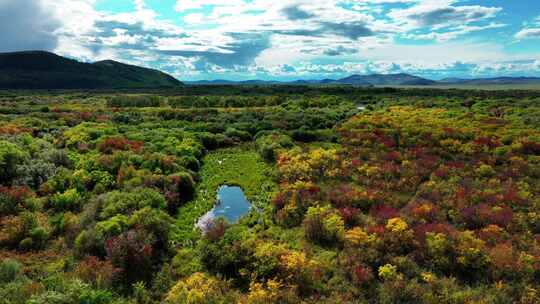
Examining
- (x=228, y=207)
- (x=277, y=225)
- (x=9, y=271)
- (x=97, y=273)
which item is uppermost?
(x=9, y=271)

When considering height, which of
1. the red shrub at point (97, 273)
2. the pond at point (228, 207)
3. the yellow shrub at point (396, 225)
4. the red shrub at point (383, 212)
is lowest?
the pond at point (228, 207)

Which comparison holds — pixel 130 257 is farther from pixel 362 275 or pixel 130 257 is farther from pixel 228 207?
pixel 228 207

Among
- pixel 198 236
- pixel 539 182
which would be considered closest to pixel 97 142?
pixel 198 236

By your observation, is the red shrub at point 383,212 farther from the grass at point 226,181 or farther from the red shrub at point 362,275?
the grass at point 226,181

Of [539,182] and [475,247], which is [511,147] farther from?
[475,247]

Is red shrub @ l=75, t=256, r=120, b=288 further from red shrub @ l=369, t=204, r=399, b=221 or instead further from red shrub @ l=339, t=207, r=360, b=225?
red shrub @ l=369, t=204, r=399, b=221

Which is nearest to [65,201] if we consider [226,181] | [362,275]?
[226,181]

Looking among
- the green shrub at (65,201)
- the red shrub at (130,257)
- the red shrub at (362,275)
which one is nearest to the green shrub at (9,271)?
the red shrub at (130,257)
